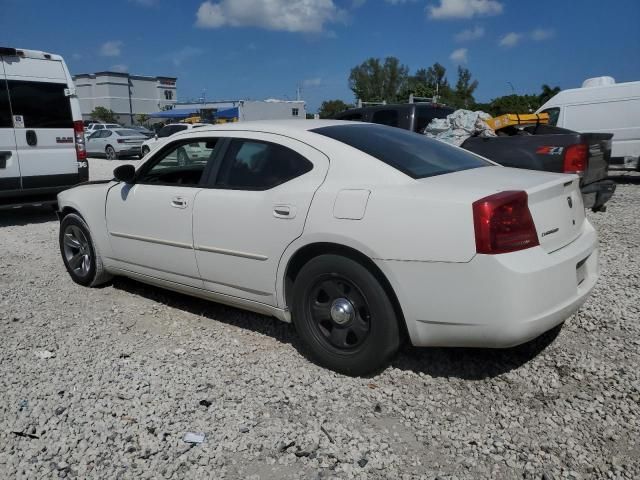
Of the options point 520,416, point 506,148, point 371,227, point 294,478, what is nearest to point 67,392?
point 294,478

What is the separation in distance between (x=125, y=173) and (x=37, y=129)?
442 cm

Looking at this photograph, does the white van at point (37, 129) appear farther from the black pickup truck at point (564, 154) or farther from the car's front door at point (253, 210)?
the black pickup truck at point (564, 154)

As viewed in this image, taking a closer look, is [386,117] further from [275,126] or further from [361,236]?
[361,236]

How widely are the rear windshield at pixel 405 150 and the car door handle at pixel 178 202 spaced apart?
1110 millimetres

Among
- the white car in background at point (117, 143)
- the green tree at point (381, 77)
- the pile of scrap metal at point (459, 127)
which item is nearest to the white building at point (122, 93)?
the green tree at point (381, 77)

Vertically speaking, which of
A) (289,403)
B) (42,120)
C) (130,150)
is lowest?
(130,150)

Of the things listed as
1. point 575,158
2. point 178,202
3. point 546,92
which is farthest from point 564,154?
point 546,92

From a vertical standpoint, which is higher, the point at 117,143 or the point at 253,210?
the point at 253,210

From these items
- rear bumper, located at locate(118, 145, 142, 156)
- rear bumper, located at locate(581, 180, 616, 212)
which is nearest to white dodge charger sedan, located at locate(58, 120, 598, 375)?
rear bumper, located at locate(581, 180, 616, 212)

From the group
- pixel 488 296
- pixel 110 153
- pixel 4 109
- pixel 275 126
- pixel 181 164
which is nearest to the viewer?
pixel 488 296

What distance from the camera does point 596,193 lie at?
595 centimetres

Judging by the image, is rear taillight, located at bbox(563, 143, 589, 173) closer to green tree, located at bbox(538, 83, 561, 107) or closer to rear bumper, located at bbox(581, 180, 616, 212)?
rear bumper, located at bbox(581, 180, 616, 212)

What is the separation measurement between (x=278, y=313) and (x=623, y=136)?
438 inches

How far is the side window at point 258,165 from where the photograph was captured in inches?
136
